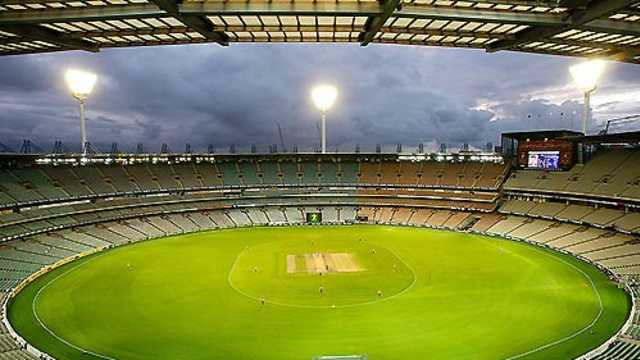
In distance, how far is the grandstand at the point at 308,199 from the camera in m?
47.2

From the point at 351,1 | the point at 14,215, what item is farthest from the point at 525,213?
the point at 14,215

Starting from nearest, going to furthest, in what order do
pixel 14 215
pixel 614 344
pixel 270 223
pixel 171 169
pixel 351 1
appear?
pixel 351 1 → pixel 614 344 → pixel 14 215 → pixel 270 223 → pixel 171 169

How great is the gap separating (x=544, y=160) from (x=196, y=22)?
59.4 m

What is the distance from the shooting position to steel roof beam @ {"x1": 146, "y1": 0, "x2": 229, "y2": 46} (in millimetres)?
15020

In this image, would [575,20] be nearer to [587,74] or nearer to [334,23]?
[334,23]

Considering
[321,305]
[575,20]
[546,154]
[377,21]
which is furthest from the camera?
[546,154]

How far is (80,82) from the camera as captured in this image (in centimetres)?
5384

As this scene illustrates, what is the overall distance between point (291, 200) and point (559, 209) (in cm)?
4085

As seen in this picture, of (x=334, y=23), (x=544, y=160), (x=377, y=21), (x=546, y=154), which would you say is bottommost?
(x=544, y=160)

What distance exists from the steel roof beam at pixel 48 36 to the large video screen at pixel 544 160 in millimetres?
60203

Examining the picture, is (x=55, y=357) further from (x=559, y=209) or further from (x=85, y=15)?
(x=559, y=209)

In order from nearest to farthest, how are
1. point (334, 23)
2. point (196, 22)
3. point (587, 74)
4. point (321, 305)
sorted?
point (196, 22) → point (334, 23) → point (321, 305) → point (587, 74)

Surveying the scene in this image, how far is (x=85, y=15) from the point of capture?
16.7 m

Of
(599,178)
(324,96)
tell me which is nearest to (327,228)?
(324,96)
